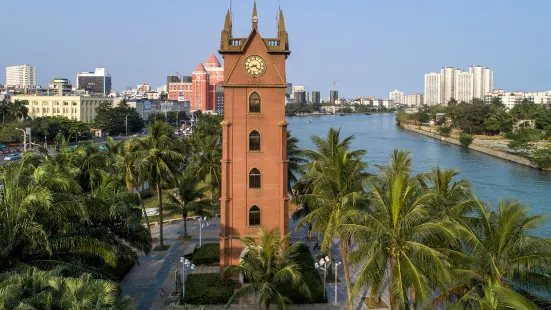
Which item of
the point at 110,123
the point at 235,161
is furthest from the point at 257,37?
the point at 110,123

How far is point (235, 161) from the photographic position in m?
18.8

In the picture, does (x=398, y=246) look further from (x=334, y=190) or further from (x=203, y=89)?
(x=203, y=89)

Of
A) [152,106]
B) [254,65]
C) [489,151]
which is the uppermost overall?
[152,106]

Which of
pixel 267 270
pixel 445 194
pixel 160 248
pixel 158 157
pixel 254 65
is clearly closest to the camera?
pixel 267 270

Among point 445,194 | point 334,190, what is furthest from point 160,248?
point 445,194

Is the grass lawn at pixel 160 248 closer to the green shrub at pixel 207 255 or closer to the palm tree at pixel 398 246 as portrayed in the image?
the green shrub at pixel 207 255

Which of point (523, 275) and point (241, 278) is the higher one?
point (523, 275)

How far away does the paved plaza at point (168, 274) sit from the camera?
17203 mm

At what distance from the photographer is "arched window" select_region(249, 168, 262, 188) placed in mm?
18812

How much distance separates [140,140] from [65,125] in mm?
54532

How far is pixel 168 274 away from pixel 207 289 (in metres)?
3.20

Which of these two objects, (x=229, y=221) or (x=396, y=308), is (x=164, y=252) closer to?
(x=229, y=221)

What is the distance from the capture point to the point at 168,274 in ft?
66.0

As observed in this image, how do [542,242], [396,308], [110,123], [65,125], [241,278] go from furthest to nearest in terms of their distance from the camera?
[110,123] → [65,125] → [241,278] → [396,308] → [542,242]
